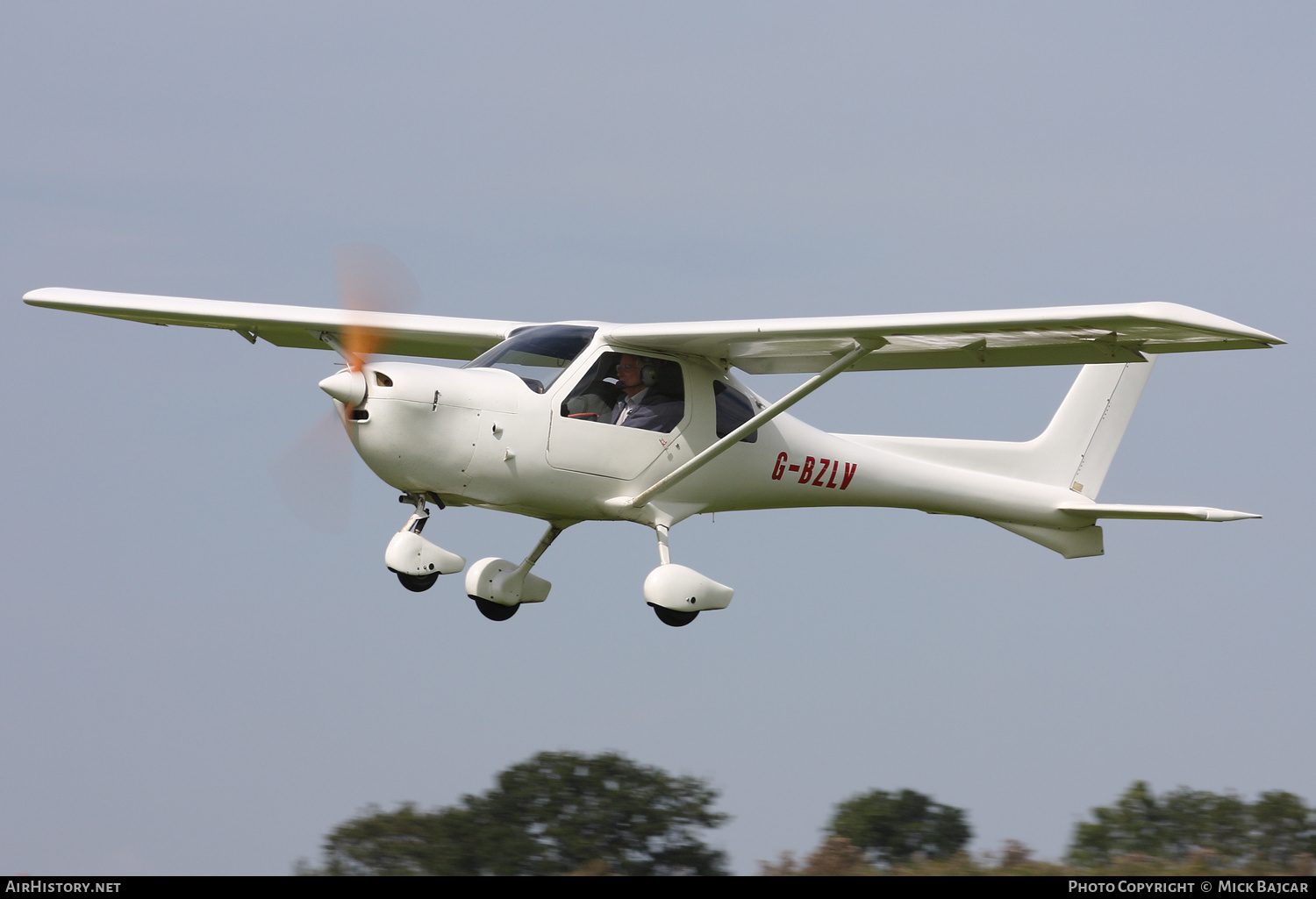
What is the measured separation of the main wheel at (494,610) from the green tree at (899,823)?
5804mm

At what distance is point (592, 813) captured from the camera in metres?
15.8

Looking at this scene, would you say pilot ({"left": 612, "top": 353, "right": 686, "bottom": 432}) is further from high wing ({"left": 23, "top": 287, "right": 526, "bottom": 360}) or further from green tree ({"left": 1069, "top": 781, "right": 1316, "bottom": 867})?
green tree ({"left": 1069, "top": 781, "right": 1316, "bottom": 867})

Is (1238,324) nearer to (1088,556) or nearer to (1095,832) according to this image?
(1088,556)

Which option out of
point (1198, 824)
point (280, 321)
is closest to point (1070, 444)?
point (1198, 824)

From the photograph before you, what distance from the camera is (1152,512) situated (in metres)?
13.1

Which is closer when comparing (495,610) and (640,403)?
(640,403)

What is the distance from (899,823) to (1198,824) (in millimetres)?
3531

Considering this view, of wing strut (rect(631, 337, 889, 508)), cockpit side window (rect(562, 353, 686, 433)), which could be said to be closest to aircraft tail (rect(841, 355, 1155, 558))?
wing strut (rect(631, 337, 889, 508))

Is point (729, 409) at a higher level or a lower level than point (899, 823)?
higher

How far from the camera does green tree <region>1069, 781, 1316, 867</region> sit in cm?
1333

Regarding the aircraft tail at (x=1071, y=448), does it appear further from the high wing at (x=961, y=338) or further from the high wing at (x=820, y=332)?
the high wing at (x=820, y=332)

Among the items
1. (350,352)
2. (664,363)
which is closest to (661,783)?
(664,363)

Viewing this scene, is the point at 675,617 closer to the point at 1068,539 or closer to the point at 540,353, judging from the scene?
the point at 540,353

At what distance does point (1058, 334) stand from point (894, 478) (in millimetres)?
2772
